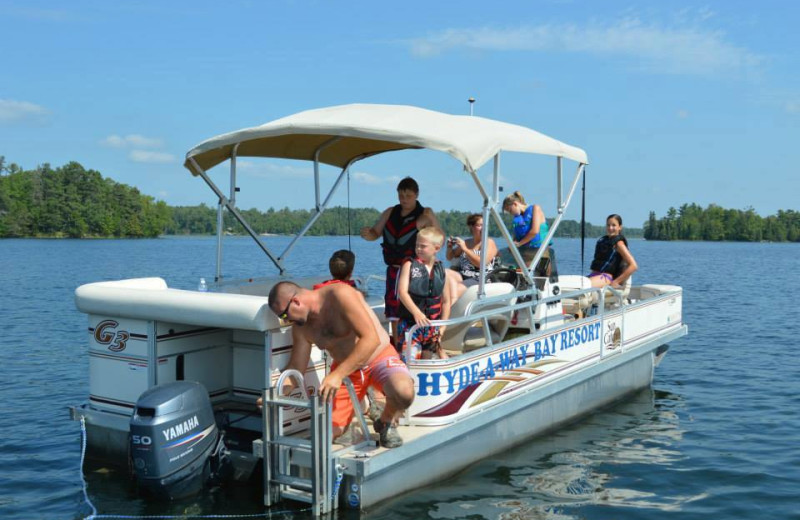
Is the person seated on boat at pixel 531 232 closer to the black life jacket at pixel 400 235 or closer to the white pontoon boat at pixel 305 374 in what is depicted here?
the white pontoon boat at pixel 305 374

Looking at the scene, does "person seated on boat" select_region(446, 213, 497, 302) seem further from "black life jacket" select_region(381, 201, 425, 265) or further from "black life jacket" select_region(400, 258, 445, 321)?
"black life jacket" select_region(400, 258, 445, 321)

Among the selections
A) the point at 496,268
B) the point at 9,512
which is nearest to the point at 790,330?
the point at 496,268

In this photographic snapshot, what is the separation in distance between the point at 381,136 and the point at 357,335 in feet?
5.93

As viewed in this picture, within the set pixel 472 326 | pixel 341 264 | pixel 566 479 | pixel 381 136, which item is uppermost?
pixel 381 136

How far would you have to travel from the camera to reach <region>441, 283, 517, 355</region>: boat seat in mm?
7055

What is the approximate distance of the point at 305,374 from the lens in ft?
19.1

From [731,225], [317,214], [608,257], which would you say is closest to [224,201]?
[317,214]

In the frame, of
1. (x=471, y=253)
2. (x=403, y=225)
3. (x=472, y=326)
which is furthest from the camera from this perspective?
(x=472, y=326)

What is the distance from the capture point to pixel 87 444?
21.5 ft

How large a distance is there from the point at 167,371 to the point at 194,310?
0.73 m

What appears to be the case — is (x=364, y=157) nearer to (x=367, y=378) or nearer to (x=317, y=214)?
(x=317, y=214)

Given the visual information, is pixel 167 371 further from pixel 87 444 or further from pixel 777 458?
pixel 777 458

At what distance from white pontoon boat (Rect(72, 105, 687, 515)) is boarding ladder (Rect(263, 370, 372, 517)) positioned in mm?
11

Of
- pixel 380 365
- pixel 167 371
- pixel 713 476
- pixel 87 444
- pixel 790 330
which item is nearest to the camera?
pixel 380 365
